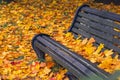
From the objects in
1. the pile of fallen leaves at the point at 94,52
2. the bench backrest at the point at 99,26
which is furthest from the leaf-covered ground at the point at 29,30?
the bench backrest at the point at 99,26

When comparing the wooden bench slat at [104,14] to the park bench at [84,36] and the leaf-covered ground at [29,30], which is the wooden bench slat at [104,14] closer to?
the park bench at [84,36]

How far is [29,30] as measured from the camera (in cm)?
626

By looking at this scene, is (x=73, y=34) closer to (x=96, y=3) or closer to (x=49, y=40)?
(x=49, y=40)

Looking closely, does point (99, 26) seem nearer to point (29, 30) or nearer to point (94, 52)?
point (94, 52)

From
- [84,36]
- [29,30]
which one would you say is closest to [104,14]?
[84,36]

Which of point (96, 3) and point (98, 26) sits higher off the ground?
point (98, 26)

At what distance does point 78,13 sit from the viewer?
178 inches

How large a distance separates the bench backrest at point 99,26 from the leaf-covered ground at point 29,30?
A: 0.17 meters

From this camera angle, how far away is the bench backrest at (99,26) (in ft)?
11.4

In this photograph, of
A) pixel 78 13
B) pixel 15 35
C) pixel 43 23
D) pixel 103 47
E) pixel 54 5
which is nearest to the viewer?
pixel 103 47

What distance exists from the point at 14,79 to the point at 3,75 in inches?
8.8

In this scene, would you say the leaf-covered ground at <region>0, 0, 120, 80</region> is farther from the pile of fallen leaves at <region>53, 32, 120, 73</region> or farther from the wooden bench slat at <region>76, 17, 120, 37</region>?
the wooden bench slat at <region>76, 17, 120, 37</region>

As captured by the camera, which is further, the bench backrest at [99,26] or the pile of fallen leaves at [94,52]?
the bench backrest at [99,26]

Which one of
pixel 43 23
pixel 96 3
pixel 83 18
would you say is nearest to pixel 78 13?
pixel 83 18
